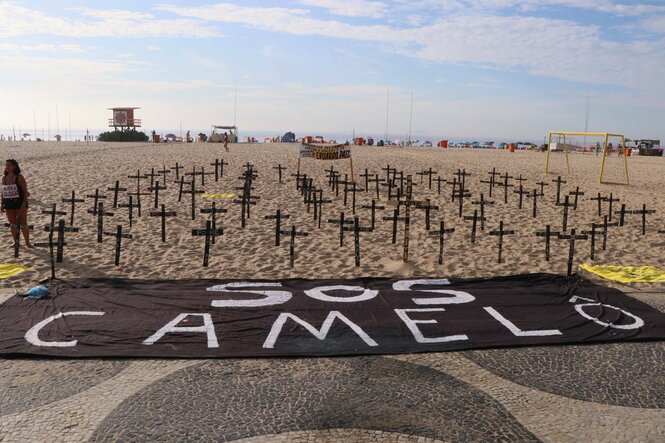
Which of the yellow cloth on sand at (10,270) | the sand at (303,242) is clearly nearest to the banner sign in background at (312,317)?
the sand at (303,242)

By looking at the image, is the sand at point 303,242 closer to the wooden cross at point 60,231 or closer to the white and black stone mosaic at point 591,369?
the wooden cross at point 60,231

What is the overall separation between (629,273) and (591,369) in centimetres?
507

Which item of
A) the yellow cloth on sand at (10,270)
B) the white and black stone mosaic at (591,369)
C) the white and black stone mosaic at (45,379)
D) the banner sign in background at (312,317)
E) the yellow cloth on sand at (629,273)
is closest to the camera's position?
the white and black stone mosaic at (45,379)

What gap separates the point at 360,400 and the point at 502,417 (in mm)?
1404

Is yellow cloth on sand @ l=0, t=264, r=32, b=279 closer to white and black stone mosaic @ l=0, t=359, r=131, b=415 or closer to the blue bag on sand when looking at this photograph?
the blue bag on sand

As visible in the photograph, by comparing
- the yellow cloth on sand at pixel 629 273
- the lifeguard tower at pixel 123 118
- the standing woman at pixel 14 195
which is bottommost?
the yellow cloth on sand at pixel 629 273

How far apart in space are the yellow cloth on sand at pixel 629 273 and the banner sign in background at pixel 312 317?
1066 millimetres

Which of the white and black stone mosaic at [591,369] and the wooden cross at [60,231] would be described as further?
the wooden cross at [60,231]

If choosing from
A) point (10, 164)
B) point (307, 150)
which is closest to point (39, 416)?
point (10, 164)

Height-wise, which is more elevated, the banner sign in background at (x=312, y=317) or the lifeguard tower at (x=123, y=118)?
the lifeguard tower at (x=123, y=118)

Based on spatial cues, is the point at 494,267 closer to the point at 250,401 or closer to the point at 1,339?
the point at 250,401

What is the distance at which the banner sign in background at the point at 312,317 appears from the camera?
6.49 meters

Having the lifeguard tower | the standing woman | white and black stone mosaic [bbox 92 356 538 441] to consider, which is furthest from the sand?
the lifeguard tower

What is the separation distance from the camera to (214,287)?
8695 mm
